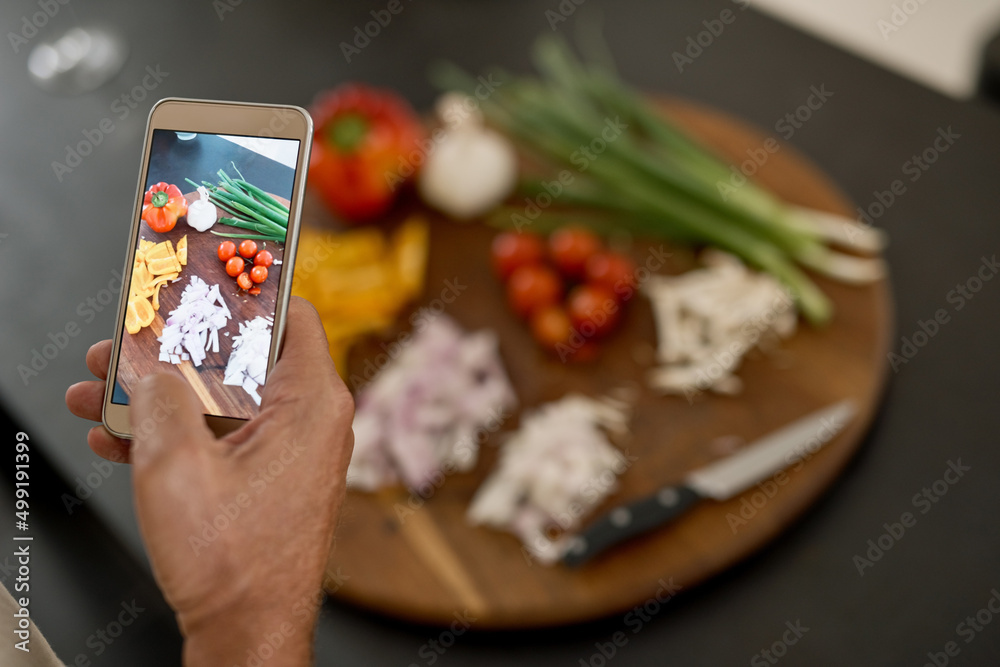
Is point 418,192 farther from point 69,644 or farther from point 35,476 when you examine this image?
point 69,644

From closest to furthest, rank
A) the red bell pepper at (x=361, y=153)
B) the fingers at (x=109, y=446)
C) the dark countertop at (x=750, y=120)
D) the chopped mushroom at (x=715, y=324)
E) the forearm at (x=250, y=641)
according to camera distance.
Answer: the forearm at (x=250, y=641), the fingers at (x=109, y=446), the dark countertop at (x=750, y=120), the chopped mushroom at (x=715, y=324), the red bell pepper at (x=361, y=153)

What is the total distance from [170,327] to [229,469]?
0.46 ft

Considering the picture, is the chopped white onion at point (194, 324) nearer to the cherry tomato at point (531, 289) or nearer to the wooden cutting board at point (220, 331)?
the wooden cutting board at point (220, 331)

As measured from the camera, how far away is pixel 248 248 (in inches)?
23.9

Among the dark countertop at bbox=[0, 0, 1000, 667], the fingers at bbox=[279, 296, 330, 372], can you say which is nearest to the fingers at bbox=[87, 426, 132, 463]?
the fingers at bbox=[279, 296, 330, 372]

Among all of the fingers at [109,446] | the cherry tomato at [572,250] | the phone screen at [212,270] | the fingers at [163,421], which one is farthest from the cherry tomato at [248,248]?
the cherry tomato at [572,250]

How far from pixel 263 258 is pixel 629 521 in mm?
683

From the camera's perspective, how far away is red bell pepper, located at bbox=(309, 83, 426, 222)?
1494 mm

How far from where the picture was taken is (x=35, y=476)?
46.5 inches

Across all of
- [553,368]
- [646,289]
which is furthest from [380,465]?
[646,289]

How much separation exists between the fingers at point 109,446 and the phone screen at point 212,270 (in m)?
0.06

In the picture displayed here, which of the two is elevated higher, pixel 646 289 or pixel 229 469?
pixel 229 469

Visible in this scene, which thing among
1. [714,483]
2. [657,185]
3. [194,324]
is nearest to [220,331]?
[194,324]

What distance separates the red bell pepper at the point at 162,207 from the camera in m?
0.62
